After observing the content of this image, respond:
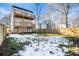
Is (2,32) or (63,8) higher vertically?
(63,8)

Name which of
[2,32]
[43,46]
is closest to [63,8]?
[43,46]

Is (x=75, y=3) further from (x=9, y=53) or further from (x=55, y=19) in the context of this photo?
(x=9, y=53)

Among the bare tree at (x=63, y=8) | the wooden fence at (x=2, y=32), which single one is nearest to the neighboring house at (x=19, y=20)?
the wooden fence at (x=2, y=32)

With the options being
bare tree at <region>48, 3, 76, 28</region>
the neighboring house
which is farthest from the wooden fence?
bare tree at <region>48, 3, 76, 28</region>

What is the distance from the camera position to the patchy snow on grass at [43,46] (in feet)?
6.18

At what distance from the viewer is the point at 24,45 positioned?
1.91 m

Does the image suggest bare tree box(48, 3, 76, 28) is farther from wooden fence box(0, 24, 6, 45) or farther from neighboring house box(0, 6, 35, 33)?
wooden fence box(0, 24, 6, 45)

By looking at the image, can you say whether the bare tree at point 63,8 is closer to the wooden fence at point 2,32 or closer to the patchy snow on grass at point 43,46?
the patchy snow on grass at point 43,46

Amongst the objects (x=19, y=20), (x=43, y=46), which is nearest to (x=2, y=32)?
(x=19, y=20)

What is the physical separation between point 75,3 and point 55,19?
296mm

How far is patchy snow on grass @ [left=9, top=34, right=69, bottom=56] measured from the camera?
1.88m

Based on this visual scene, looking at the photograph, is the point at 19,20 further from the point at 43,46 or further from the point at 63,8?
the point at 63,8

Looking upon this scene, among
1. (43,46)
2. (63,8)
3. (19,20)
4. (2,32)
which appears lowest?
(43,46)

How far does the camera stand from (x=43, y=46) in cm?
190
